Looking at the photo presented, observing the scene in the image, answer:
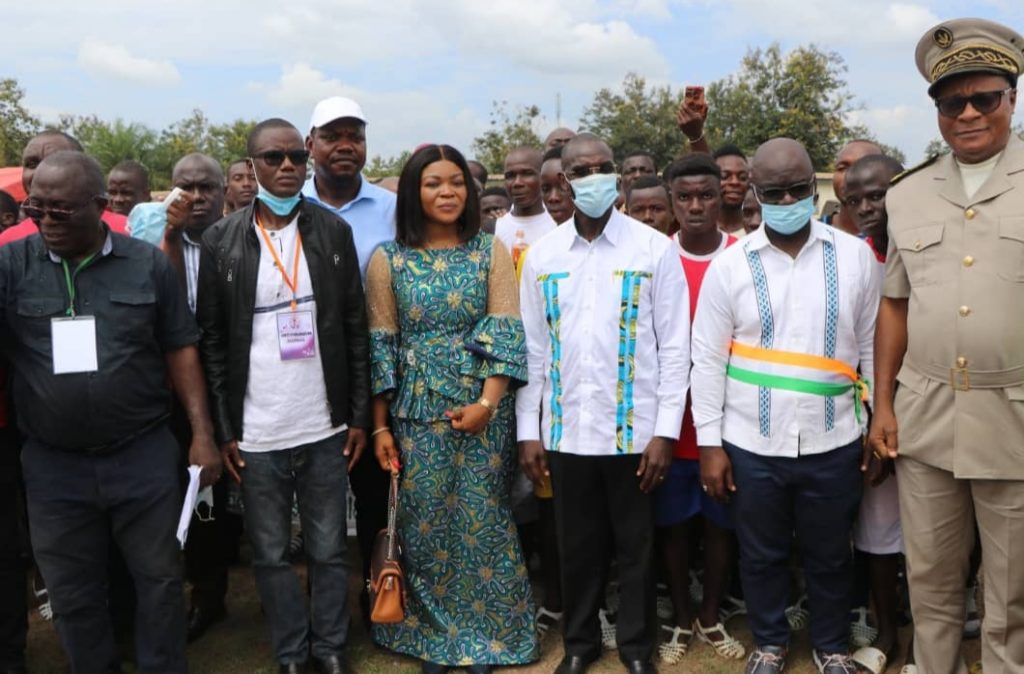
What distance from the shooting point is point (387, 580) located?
3.85 meters

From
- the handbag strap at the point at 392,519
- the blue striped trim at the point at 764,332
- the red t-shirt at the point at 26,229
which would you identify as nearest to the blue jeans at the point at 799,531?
Result: the blue striped trim at the point at 764,332

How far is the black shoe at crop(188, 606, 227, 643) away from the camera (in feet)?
15.2

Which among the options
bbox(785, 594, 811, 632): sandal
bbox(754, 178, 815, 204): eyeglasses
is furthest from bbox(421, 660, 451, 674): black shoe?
bbox(754, 178, 815, 204): eyeglasses

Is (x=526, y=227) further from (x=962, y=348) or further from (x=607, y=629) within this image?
(x=962, y=348)

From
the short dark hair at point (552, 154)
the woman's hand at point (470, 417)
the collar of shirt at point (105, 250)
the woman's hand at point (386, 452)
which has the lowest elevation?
the woman's hand at point (386, 452)

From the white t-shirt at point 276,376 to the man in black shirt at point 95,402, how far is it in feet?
0.69

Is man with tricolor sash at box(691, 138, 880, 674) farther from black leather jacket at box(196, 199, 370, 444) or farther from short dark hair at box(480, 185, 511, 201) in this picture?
short dark hair at box(480, 185, 511, 201)

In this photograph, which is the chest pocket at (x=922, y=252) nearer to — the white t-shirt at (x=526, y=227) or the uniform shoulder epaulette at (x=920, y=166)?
the uniform shoulder epaulette at (x=920, y=166)

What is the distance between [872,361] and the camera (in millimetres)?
3781

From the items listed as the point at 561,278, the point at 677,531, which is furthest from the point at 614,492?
the point at 561,278

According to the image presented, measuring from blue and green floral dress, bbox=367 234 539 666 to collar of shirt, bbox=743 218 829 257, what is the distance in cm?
108

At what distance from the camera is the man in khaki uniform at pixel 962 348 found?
10.7ft

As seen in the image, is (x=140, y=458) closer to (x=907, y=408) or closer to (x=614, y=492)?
(x=614, y=492)

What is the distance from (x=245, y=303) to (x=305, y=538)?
1149 millimetres
